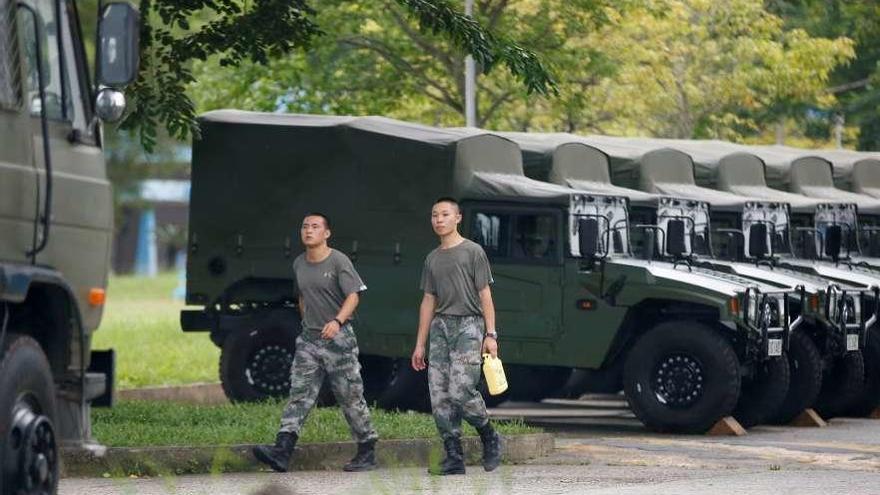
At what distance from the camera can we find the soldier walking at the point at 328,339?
1453cm

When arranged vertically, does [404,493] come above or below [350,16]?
below

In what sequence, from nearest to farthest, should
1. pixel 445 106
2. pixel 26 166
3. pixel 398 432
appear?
pixel 26 166 → pixel 398 432 → pixel 445 106

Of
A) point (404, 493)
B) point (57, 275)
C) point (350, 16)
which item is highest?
point (350, 16)

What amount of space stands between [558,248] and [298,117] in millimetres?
3040

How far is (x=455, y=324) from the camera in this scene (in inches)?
565

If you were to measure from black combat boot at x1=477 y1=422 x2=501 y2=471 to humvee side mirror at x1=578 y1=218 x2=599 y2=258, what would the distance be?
14.0ft

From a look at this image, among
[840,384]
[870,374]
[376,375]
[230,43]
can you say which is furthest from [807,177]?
[230,43]

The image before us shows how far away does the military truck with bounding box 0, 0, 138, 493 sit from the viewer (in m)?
9.71

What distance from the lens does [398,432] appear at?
52.2ft

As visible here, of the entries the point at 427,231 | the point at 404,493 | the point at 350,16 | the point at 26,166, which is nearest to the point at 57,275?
the point at 26,166

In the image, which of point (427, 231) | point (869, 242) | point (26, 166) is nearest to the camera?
point (26, 166)

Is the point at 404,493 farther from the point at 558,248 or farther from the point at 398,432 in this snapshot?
the point at 558,248

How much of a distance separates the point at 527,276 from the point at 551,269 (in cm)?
21

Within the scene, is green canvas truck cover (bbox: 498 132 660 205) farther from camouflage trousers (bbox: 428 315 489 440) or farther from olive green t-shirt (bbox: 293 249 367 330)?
camouflage trousers (bbox: 428 315 489 440)
